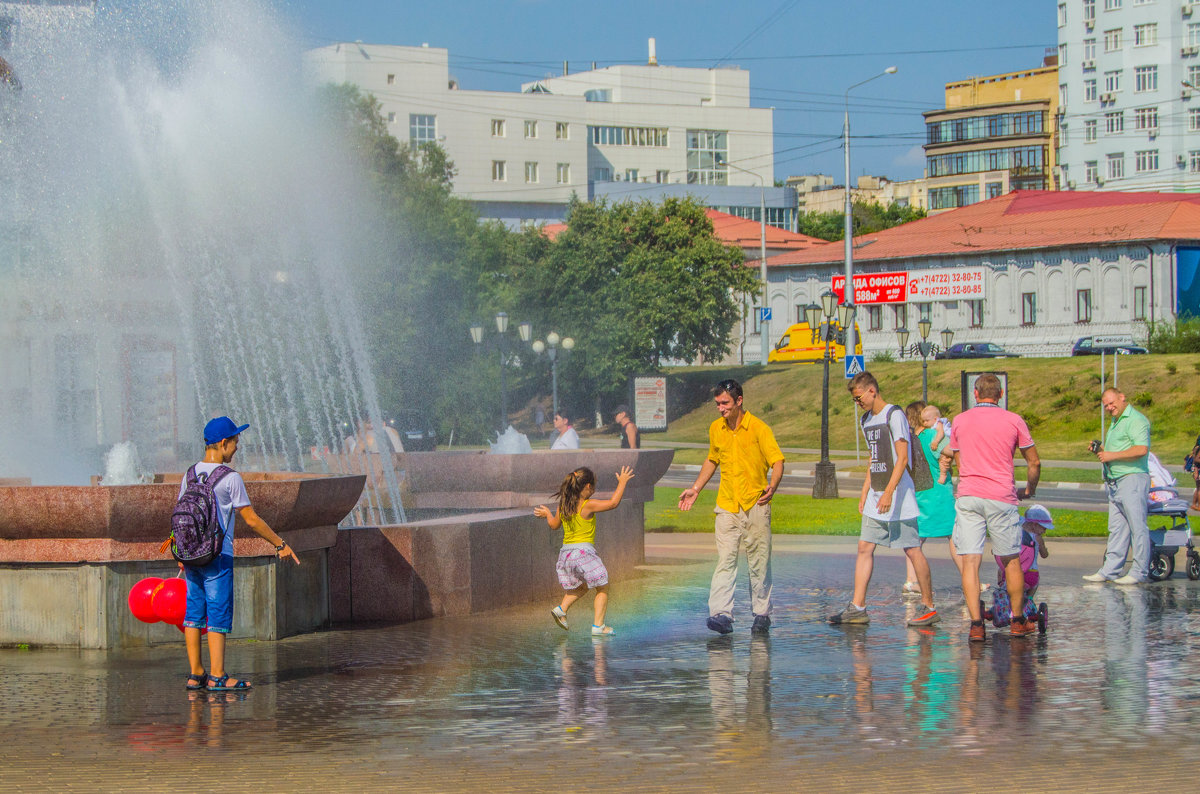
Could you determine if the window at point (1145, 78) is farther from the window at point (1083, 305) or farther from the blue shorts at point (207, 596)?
the blue shorts at point (207, 596)

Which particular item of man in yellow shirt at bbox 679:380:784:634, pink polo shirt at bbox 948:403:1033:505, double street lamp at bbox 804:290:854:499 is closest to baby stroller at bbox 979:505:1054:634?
pink polo shirt at bbox 948:403:1033:505

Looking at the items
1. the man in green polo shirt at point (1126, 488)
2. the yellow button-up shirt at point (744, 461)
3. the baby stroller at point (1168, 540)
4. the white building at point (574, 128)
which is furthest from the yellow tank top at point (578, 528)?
the white building at point (574, 128)

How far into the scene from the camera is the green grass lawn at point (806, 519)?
19.0m

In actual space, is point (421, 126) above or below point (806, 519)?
above

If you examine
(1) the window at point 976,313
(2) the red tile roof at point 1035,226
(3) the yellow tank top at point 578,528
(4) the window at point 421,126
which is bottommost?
(3) the yellow tank top at point 578,528

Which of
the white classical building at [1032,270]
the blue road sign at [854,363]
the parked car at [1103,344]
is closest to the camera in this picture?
the blue road sign at [854,363]

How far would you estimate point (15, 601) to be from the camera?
941 centimetres

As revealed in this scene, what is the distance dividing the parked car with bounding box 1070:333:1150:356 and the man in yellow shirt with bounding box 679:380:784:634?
5214cm

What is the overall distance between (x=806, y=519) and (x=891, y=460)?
10.9 meters

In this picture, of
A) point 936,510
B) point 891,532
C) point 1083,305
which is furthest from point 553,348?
point 891,532

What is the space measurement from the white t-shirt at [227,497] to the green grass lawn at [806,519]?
10.0 metres

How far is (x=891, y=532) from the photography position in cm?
1040

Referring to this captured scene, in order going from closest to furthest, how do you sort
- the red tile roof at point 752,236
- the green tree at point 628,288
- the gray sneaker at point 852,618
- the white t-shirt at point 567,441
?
the gray sneaker at point 852,618
the white t-shirt at point 567,441
the green tree at point 628,288
the red tile roof at point 752,236

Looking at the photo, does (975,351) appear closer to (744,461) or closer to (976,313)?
(976,313)
